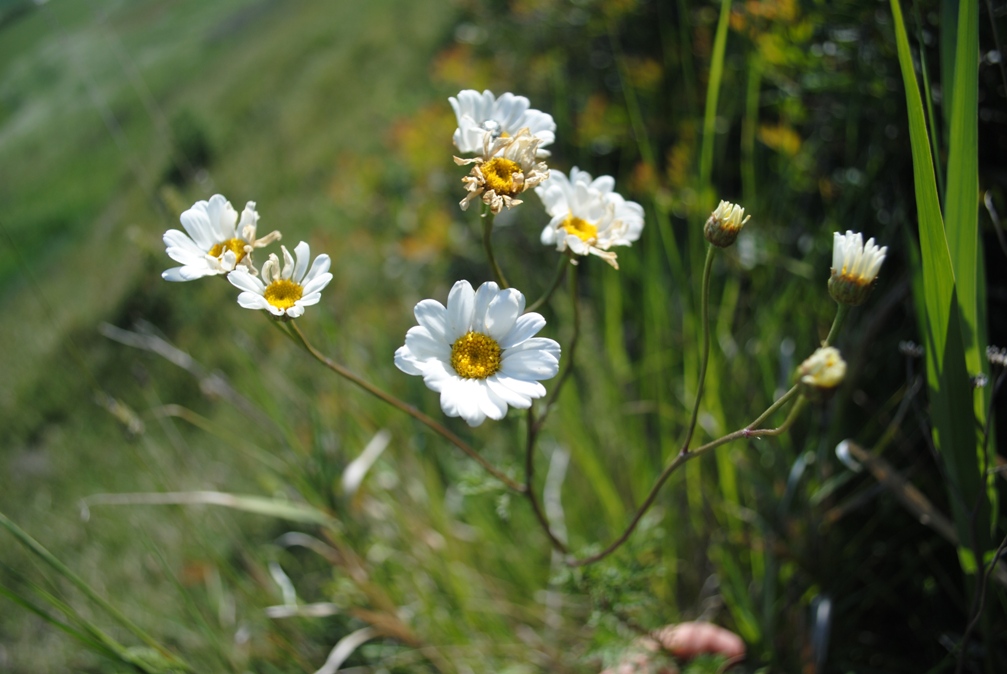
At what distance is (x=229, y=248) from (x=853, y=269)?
2.29 feet

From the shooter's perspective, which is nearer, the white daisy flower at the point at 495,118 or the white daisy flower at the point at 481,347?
the white daisy flower at the point at 481,347

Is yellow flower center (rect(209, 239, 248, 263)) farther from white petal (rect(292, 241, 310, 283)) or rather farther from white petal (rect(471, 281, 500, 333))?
white petal (rect(471, 281, 500, 333))

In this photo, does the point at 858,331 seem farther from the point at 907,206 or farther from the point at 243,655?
the point at 243,655

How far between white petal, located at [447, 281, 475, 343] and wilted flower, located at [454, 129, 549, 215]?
0.09m

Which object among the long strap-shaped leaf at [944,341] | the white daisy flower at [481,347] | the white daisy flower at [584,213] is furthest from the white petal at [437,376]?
the long strap-shaped leaf at [944,341]

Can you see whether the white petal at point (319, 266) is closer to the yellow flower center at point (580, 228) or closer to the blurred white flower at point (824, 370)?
the yellow flower center at point (580, 228)

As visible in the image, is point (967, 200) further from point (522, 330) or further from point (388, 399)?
point (388, 399)

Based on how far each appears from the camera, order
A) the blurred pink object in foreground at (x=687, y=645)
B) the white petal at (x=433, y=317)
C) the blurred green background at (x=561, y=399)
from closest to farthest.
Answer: the white petal at (x=433, y=317) → the blurred pink object in foreground at (x=687, y=645) → the blurred green background at (x=561, y=399)

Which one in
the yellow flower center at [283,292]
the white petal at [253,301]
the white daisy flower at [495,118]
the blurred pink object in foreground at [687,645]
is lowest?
the blurred pink object in foreground at [687,645]

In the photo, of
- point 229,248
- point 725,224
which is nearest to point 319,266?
point 229,248

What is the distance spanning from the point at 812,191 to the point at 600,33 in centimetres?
115

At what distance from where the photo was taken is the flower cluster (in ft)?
2.31

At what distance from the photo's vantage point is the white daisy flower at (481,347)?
2.27 ft

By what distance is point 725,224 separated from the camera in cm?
71
